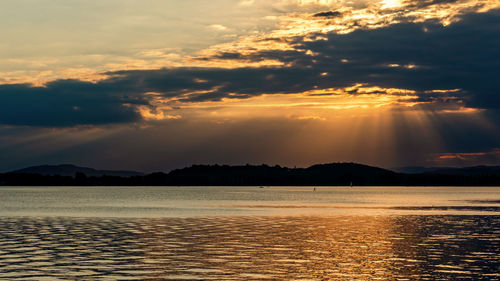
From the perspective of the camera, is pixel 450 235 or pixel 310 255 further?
pixel 450 235

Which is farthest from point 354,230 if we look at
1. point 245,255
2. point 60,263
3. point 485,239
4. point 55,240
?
point 60,263

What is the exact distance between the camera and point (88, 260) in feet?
136

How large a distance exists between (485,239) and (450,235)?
4583 mm

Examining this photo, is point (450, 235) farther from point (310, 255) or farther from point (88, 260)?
point (88, 260)

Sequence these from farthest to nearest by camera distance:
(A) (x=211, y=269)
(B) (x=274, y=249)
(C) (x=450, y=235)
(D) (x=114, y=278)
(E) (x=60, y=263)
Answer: (C) (x=450, y=235) < (B) (x=274, y=249) < (E) (x=60, y=263) < (A) (x=211, y=269) < (D) (x=114, y=278)

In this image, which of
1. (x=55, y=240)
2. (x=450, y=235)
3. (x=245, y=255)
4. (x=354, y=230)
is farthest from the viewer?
(x=354, y=230)

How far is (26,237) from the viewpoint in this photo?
57.2 metres

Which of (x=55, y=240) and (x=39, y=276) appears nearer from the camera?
(x=39, y=276)

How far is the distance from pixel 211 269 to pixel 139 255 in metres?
8.88

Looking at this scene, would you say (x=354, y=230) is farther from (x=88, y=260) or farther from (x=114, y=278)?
(x=114, y=278)

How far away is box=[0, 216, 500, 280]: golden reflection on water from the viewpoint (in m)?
35.4

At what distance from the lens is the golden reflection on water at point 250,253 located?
116 ft

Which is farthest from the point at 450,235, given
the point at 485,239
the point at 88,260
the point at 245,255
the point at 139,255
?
the point at 88,260

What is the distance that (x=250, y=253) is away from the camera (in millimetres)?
44312
